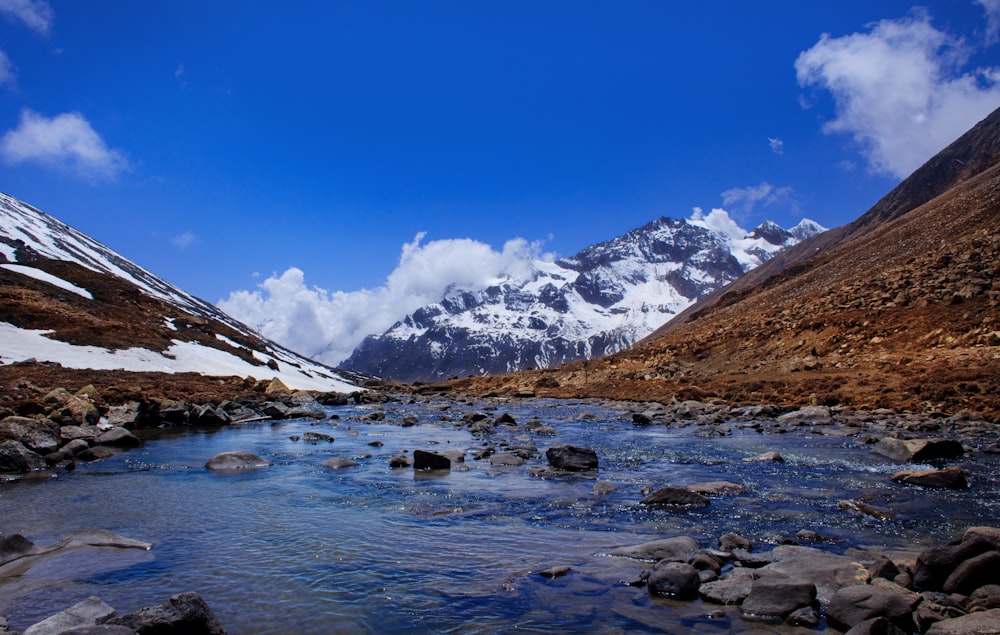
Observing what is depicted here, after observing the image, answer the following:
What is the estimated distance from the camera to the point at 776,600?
7.23 m

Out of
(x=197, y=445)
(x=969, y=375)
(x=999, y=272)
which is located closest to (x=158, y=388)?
(x=197, y=445)

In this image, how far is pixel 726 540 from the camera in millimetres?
9984

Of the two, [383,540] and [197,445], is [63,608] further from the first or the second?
[197,445]

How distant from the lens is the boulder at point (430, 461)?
19.2 metres

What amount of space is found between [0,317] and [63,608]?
64.2 metres

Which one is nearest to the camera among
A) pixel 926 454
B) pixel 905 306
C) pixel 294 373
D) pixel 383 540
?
pixel 383 540

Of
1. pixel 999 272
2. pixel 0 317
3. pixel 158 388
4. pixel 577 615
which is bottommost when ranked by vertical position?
pixel 577 615

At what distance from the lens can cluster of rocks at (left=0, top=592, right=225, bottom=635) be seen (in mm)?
6203

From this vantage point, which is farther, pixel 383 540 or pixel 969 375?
pixel 969 375

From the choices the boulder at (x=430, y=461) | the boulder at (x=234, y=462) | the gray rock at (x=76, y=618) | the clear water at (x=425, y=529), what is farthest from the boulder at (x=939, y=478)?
the boulder at (x=234, y=462)

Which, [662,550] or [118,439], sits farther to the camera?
[118,439]

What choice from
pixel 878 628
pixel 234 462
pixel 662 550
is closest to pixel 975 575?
pixel 878 628

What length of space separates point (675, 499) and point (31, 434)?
2132 centimetres

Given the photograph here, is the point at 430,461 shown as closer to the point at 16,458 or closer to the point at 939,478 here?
the point at 16,458
